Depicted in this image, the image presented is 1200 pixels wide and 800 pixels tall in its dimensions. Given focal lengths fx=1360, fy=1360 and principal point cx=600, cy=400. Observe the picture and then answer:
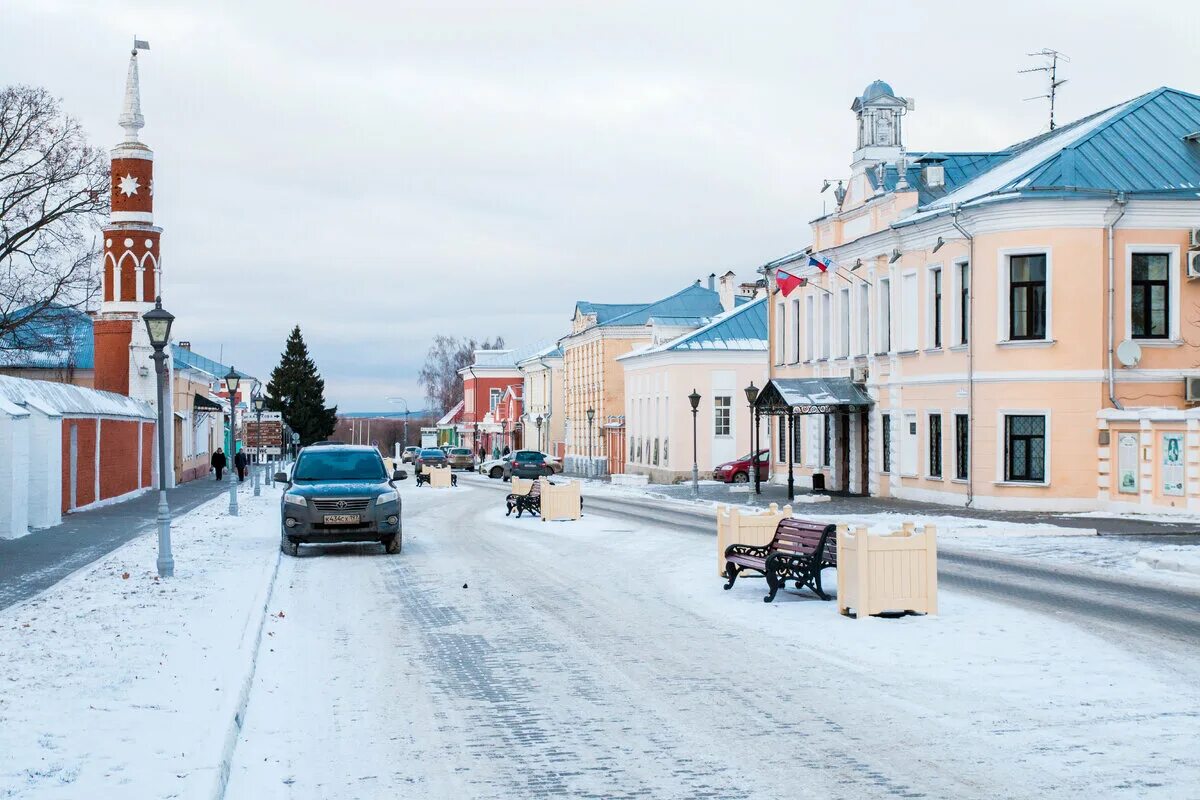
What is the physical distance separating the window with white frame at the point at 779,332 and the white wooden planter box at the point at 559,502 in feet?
64.3

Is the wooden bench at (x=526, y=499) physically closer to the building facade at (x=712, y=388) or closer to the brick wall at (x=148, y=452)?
the brick wall at (x=148, y=452)

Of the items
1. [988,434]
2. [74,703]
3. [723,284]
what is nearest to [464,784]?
[74,703]

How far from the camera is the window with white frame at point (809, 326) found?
44.8 m

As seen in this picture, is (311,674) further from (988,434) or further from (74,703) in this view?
(988,434)

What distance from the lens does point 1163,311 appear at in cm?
3147

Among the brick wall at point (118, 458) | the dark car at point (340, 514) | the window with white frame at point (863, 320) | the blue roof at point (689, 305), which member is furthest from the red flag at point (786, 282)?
the blue roof at point (689, 305)

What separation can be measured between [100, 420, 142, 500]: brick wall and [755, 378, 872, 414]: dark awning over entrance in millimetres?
18606

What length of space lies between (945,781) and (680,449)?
5265 centimetres

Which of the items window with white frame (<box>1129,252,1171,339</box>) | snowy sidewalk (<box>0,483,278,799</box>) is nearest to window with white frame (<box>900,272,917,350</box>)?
window with white frame (<box>1129,252,1171,339</box>)

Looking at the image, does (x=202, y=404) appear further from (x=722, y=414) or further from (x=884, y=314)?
(x=884, y=314)

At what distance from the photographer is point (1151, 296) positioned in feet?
103

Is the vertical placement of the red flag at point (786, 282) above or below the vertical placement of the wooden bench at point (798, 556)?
above

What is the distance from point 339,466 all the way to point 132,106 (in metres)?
32.0

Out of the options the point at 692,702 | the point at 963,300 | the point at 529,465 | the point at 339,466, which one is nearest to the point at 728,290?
the point at 529,465
